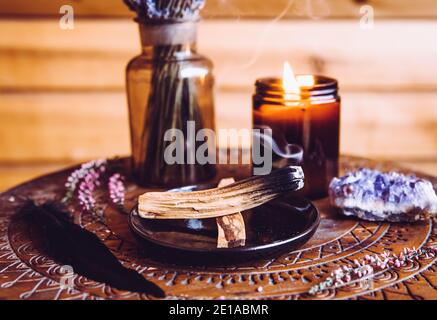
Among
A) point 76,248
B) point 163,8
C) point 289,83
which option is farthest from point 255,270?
point 163,8

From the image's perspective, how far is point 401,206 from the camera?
2.42ft

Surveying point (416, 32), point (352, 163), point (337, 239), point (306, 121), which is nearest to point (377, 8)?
point (416, 32)

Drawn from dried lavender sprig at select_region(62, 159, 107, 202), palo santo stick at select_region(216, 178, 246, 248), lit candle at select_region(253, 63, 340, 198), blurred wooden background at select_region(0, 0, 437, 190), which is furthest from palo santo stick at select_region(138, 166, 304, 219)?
blurred wooden background at select_region(0, 0, 437, 190)

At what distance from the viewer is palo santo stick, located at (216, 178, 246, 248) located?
2.10 feet

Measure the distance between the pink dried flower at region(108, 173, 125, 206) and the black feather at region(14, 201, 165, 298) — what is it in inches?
3.5

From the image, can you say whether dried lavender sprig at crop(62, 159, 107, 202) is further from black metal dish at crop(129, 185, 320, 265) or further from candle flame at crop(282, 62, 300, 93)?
candle flame at crop(282, 62, 300, 93)

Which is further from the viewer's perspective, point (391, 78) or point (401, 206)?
point (391, 78)

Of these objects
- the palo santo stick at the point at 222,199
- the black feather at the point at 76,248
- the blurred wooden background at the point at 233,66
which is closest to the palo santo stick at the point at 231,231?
the palo santo stick at the point at 222,199

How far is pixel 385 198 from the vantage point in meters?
0.74

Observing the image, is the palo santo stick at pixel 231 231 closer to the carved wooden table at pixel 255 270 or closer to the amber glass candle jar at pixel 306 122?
the carved wooden table at pixel 255 270
